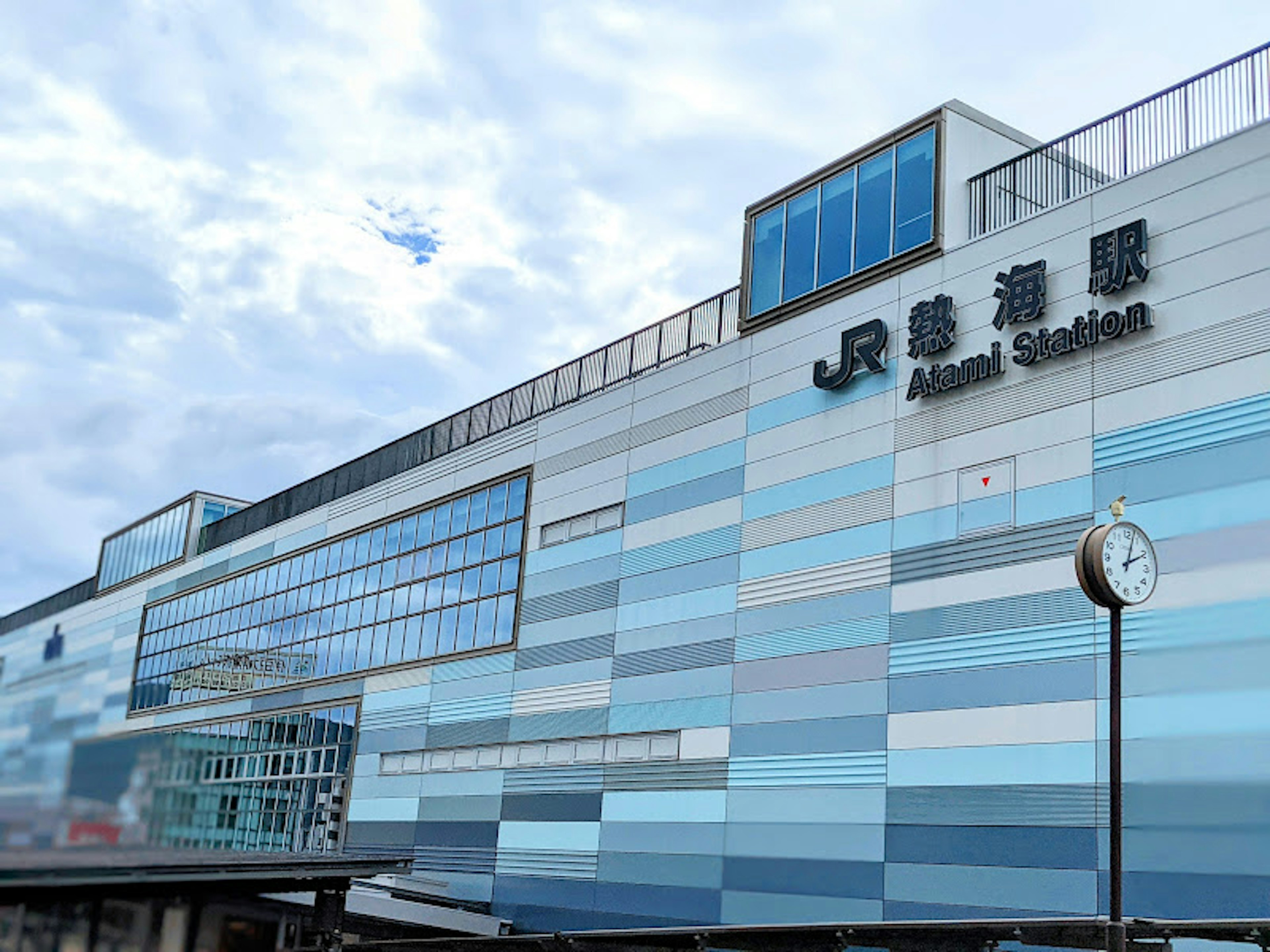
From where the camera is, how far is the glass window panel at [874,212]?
28.2m

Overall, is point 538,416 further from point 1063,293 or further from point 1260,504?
point 1260,504

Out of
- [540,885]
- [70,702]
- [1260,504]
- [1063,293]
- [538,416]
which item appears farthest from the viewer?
[538,416]

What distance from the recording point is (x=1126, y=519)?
2209 cm

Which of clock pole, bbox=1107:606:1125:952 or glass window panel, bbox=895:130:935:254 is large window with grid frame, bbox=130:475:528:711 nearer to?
glass window panel, bbox=895:130:935:254

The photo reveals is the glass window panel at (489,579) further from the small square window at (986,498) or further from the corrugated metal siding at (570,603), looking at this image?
the small square window at (986,498)

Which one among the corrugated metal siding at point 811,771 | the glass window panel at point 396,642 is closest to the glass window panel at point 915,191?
the corrugated metal siding at point 811,771

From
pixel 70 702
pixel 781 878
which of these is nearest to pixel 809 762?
pixel 781 878

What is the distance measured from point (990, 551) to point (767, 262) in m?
10.1

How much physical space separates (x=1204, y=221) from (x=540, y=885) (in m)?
20.8

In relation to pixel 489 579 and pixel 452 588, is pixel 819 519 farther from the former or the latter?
pixel 452 588

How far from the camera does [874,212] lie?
94.2 feet

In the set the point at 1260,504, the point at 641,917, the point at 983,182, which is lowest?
the point at 641,917

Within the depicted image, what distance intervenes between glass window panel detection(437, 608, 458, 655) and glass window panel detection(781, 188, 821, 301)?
14788 millimetres

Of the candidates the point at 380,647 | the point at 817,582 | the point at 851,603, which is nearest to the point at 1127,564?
the point at 851,603
